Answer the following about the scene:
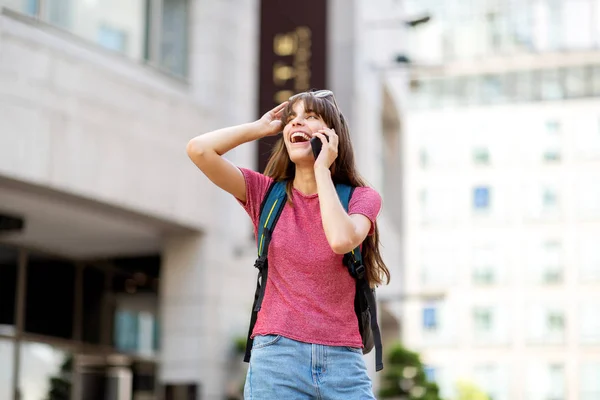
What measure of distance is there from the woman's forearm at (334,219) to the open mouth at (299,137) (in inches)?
8.2

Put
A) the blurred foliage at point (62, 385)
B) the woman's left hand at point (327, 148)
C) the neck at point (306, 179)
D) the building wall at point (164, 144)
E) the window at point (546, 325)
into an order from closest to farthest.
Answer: the woman's left hand at point (327, 148), the neck at point (306, 179), the building wall at point (164, 144), the blurred foliage at point (62, 385), the window at point (546, 325)

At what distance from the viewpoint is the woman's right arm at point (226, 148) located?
154 inches

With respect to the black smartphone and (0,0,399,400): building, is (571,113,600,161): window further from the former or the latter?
the black smartphone

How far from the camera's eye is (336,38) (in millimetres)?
20547

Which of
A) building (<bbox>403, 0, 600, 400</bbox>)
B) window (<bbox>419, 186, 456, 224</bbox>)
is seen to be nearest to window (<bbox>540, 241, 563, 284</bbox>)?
building (<bbox>403, 0, 600, 400</bbox>)

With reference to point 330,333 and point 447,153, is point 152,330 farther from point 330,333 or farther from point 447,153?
point 447,153

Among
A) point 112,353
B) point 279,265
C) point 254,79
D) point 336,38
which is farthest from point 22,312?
point 279,265

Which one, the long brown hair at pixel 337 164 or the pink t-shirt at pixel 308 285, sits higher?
the long brown hair at pixel 337 164

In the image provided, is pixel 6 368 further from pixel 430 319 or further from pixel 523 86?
pixel 523 86

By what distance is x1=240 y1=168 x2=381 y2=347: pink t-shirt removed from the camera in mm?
3604

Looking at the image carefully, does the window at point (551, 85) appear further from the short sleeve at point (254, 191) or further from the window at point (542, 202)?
the short sleeve at point (254, 191)

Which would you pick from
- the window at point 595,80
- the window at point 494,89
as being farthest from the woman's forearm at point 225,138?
the window at point 595,80

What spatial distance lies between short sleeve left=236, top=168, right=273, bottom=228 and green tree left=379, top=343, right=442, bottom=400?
16490 mm

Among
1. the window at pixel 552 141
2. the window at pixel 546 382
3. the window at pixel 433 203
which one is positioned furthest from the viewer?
the window at pixel 433 203
